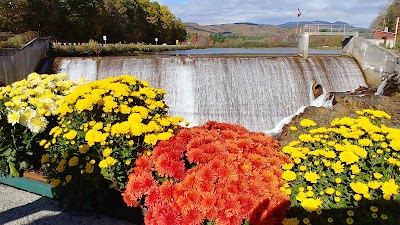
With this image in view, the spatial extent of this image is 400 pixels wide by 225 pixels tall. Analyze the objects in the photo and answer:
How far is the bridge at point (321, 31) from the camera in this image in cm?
1775

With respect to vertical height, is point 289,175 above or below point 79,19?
below

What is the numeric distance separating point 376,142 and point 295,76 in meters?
10.4

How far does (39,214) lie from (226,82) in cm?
957

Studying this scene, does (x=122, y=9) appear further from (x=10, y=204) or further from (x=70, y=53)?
(x=10, y=204)

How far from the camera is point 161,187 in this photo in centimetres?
264

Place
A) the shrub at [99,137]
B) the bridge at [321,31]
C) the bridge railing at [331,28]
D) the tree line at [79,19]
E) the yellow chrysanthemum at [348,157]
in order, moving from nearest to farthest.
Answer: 1. the yellow chrysanthemum at [348,157]
2. the shrub at [99,137]
3. the bridge at [321,31]
4. the bridge railing at [331,28]
5. the tree line at [79,19]

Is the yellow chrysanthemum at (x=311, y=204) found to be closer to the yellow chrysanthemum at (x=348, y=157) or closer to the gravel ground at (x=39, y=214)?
the yellow chrysanthemum at (x=348, y=157)

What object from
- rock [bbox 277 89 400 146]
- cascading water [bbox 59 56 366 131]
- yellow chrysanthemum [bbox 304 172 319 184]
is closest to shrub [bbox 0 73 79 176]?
yellow chrysanthemum [bbox 304 172 319 184]

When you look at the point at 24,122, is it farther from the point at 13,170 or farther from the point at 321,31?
the point at 321,31

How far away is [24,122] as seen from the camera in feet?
11.1

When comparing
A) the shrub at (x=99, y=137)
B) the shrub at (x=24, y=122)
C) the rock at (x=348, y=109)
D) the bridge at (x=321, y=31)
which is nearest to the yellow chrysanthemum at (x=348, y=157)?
the shrub at (x=99, y=137)

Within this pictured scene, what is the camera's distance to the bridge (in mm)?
17750

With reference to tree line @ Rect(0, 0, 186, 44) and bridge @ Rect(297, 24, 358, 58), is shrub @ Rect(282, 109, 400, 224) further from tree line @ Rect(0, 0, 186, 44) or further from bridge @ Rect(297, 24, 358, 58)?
tree line @ Rect(0, 0, 186, 44)

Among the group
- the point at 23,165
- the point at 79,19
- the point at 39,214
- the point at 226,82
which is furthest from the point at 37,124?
the point at 79,19
